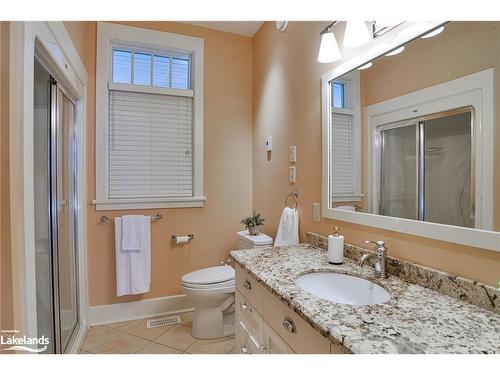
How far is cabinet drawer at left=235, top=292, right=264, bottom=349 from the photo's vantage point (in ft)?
3.87

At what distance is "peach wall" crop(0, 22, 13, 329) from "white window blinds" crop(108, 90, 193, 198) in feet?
4.78

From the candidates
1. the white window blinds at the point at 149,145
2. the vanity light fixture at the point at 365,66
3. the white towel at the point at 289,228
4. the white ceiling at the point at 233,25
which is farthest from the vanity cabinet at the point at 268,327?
the white ceiling at the point at 233,25

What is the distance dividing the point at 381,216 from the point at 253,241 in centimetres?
108

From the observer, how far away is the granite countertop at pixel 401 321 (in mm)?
664

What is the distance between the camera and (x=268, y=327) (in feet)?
3.62

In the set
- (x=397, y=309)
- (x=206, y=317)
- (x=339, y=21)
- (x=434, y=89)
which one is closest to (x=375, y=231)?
(x=397, y=309)

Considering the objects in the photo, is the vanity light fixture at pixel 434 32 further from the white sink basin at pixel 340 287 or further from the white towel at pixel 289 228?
the white towel at pixel 289 228

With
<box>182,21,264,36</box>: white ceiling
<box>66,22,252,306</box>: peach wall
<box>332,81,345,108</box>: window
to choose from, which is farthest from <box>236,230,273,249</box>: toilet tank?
<box>182,21,264,36</box>: white ceiling

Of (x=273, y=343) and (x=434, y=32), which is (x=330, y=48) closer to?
(x=434, y=32)

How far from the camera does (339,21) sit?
4.85ft

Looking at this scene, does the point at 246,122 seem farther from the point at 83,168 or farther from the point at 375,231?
the point at 375,231

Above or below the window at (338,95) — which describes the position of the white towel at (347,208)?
below

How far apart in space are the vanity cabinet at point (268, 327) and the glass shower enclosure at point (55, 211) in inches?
36.9
